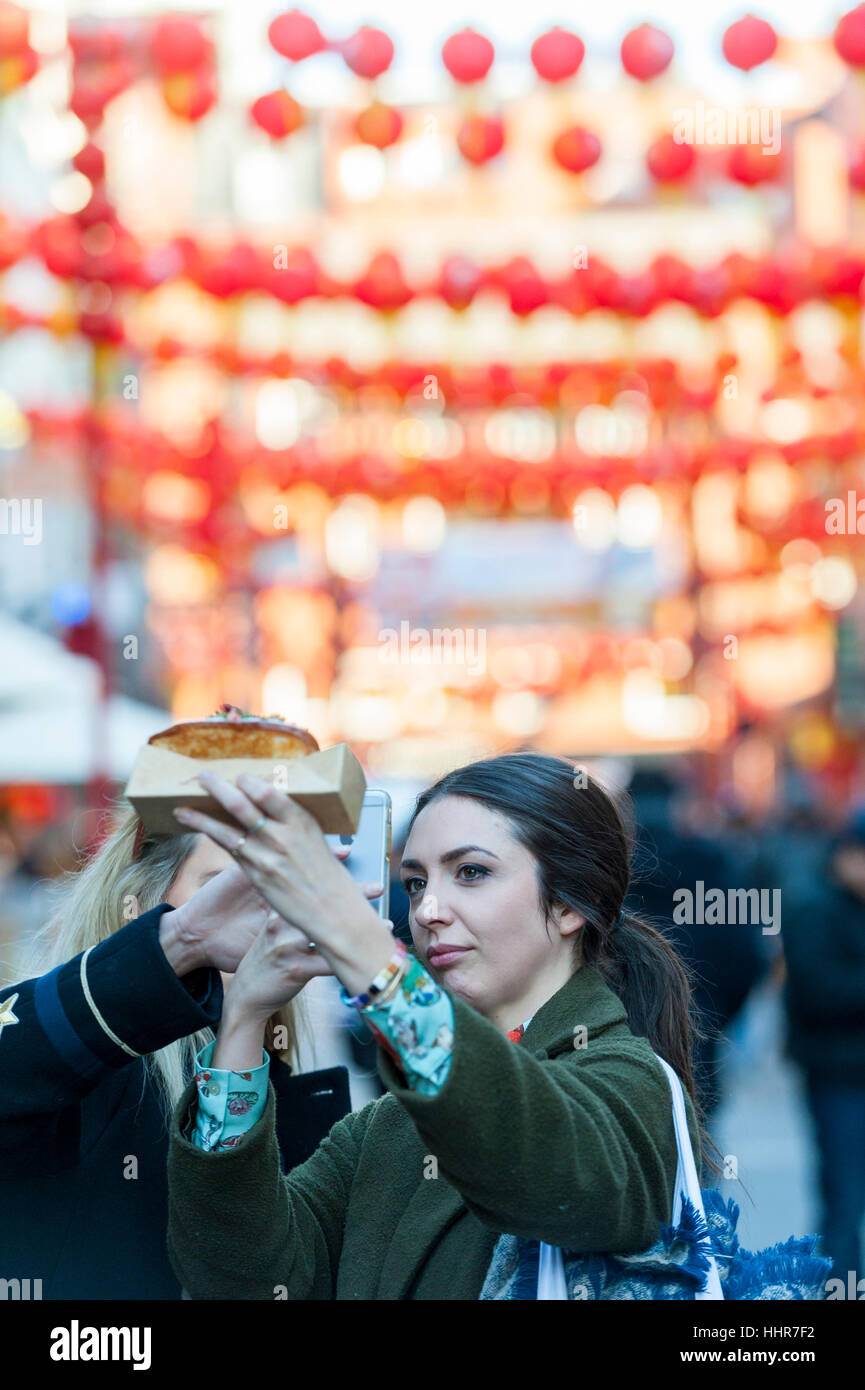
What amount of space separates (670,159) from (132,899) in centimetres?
458

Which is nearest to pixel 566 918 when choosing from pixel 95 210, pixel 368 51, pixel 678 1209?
pixel 678 1209

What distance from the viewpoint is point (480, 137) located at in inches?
227

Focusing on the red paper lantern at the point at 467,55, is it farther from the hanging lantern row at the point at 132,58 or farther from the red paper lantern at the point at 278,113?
the hanging lantern row at the point at 132,58

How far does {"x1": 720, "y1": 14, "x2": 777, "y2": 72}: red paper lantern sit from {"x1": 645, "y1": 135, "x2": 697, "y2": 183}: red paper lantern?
0.96 metres

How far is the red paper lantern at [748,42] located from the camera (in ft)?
16.1

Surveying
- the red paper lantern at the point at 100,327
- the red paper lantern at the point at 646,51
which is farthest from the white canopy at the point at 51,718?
the red paper lantern at the point at 646,51

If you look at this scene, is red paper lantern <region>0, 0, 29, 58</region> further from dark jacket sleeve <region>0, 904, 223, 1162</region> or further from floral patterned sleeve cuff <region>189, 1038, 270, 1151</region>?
floral patterned sleeve cuff <region>189, 1038, 270, 1151</region>

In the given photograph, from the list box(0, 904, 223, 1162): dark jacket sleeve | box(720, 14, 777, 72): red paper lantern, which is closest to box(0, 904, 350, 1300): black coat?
box(0, 904, 223, 1162): dark jacket sleeve

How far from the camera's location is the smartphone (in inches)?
75.5

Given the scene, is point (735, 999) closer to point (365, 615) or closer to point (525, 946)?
point (525, 946)

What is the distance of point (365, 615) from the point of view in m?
18.1

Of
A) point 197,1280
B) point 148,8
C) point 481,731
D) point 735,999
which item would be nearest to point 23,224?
point 148,8

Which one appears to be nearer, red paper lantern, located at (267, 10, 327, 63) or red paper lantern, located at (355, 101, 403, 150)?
red paper lantern, located at (267, 10, 327, 63)

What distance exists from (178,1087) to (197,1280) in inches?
17.3
